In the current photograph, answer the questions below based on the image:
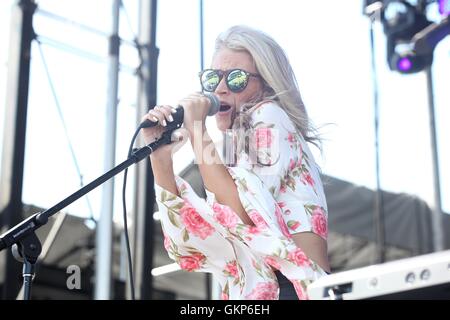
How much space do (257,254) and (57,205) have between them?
0.48 meters

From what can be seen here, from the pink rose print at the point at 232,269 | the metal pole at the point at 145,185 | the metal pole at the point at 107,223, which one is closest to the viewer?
the pink rose print at the point at 232,269

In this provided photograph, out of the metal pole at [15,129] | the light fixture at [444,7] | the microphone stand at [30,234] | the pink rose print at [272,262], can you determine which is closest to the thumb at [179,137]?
the microphone stand at [30,234]

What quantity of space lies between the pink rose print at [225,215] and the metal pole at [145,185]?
64.3 inches

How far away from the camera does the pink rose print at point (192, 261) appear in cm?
210

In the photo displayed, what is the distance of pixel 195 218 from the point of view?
205 cm

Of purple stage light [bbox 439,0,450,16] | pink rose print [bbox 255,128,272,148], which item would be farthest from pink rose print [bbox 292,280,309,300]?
purple stage light [bbox 439,0,450,16]

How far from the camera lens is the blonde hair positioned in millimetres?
2168

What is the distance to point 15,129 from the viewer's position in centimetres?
325

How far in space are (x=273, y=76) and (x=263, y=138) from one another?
0.70ft

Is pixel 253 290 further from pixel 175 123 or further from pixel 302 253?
pixel 175 123

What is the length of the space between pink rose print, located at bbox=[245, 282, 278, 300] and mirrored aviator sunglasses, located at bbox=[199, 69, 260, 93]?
1.74 ft

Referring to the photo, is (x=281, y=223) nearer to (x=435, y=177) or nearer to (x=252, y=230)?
(x=252, y=230)

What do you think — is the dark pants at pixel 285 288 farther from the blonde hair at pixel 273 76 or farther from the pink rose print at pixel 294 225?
Answer: the blonde hair at pixel 273 76

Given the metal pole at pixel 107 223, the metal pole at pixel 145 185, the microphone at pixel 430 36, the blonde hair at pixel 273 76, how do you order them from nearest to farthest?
the microphone at pixel 430 36 → the blonde hair at pixel 273 76 → the metal pole at pixel 107 223 → the metal pole at pixel 145 185
